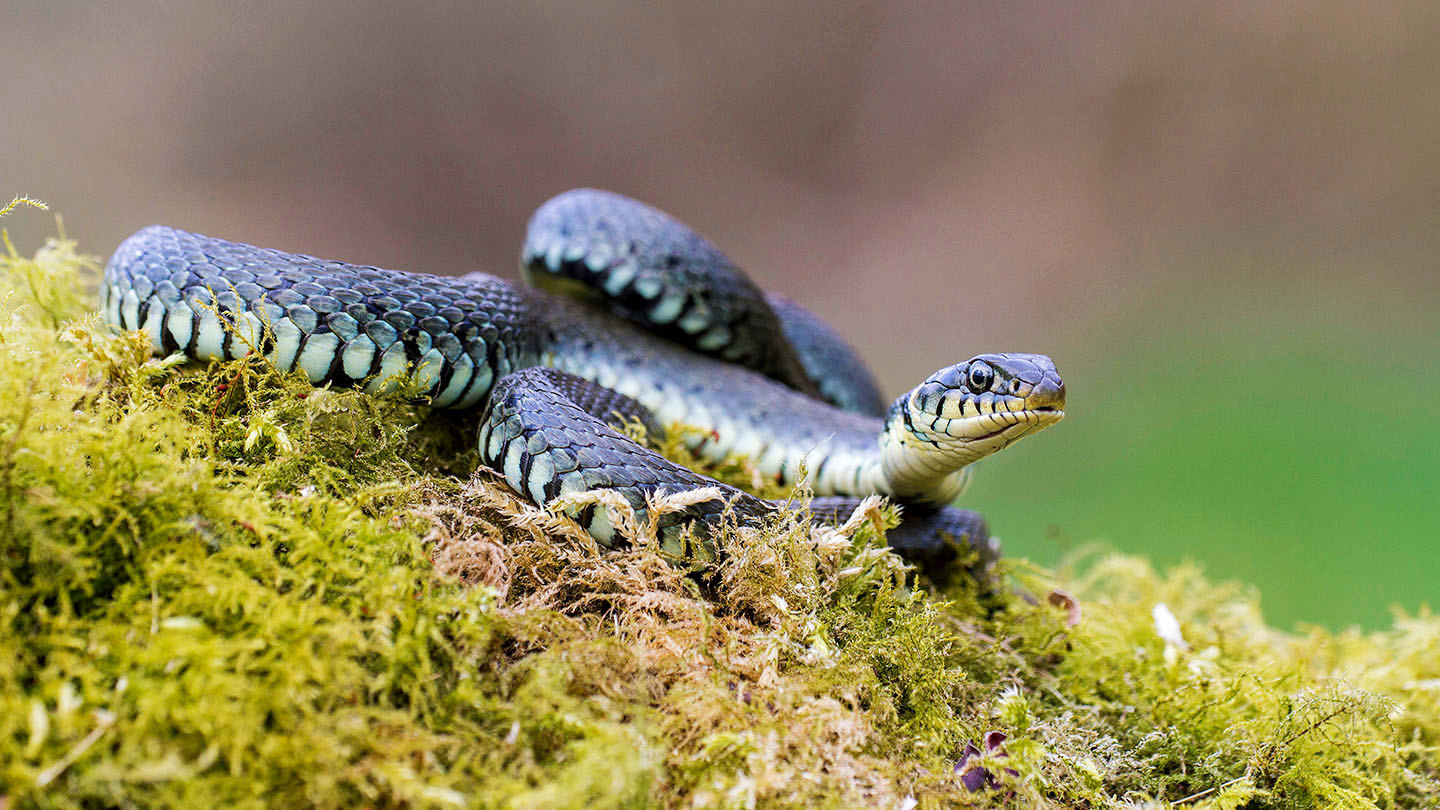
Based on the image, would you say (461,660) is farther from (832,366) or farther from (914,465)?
(832,366)

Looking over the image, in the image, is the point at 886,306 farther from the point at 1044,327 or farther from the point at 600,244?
the point at 600,244

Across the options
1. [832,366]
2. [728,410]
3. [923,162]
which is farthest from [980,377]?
[923,162]

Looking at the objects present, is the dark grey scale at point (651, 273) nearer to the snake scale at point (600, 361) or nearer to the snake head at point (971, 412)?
the snake scale at point (600, 361)

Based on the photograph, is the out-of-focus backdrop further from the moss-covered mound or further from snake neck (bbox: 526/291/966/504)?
the moss-covered mound

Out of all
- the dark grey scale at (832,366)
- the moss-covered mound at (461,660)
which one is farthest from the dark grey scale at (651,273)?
the moss-covered mound at (461,660)

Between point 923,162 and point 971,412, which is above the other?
point 923,162
